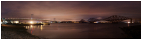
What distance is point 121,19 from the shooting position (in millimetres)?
97438

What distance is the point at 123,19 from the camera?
314ft

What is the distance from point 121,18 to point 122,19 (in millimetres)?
2646

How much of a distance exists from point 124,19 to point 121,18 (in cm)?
532

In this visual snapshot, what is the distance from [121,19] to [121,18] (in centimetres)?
244

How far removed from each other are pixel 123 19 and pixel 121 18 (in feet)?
12.7

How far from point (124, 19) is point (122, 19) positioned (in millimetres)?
2855

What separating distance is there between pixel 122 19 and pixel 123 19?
135 centimetres

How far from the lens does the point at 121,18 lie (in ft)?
326

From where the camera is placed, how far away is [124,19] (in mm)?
94125

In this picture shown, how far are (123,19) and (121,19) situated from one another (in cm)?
214

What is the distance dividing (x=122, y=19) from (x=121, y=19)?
95 cm

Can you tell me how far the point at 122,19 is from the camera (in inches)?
3816
